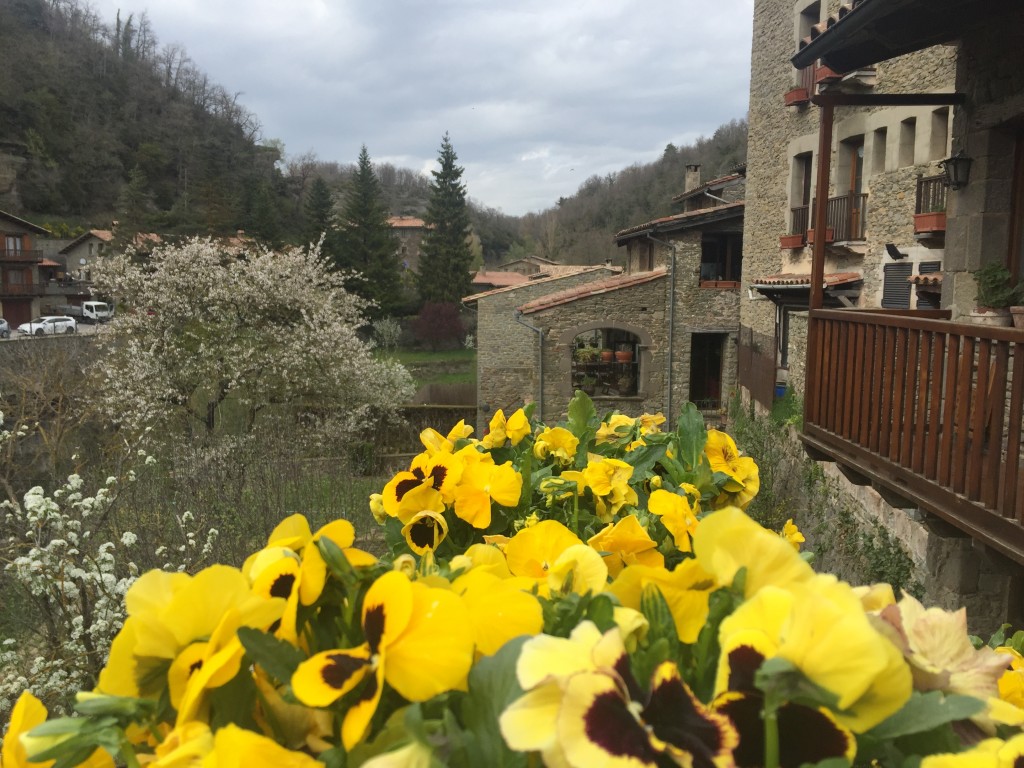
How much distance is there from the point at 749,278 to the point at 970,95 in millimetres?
10334

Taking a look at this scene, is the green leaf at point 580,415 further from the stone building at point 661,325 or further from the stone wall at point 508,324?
the stone wall at point 508,324

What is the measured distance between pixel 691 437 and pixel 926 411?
8.22 ft

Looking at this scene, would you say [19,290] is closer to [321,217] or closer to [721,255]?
[321,217]

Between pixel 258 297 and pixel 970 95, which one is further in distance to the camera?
pixel 258 297

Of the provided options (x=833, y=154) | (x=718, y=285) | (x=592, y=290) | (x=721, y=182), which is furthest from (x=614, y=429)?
(x=721, y=182)

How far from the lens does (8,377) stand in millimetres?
15953

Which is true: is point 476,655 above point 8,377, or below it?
above

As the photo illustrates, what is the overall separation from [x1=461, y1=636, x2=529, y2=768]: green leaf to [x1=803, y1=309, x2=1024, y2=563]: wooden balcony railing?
10.3 ft

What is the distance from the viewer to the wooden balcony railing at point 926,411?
10.6 feet

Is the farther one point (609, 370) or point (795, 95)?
point (609, 370)

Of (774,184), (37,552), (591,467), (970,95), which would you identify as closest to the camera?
(591,467)

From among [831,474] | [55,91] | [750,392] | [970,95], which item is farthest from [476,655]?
[55,91]

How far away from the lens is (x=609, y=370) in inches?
739

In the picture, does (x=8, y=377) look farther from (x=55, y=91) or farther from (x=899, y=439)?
(x=55, y=91)
